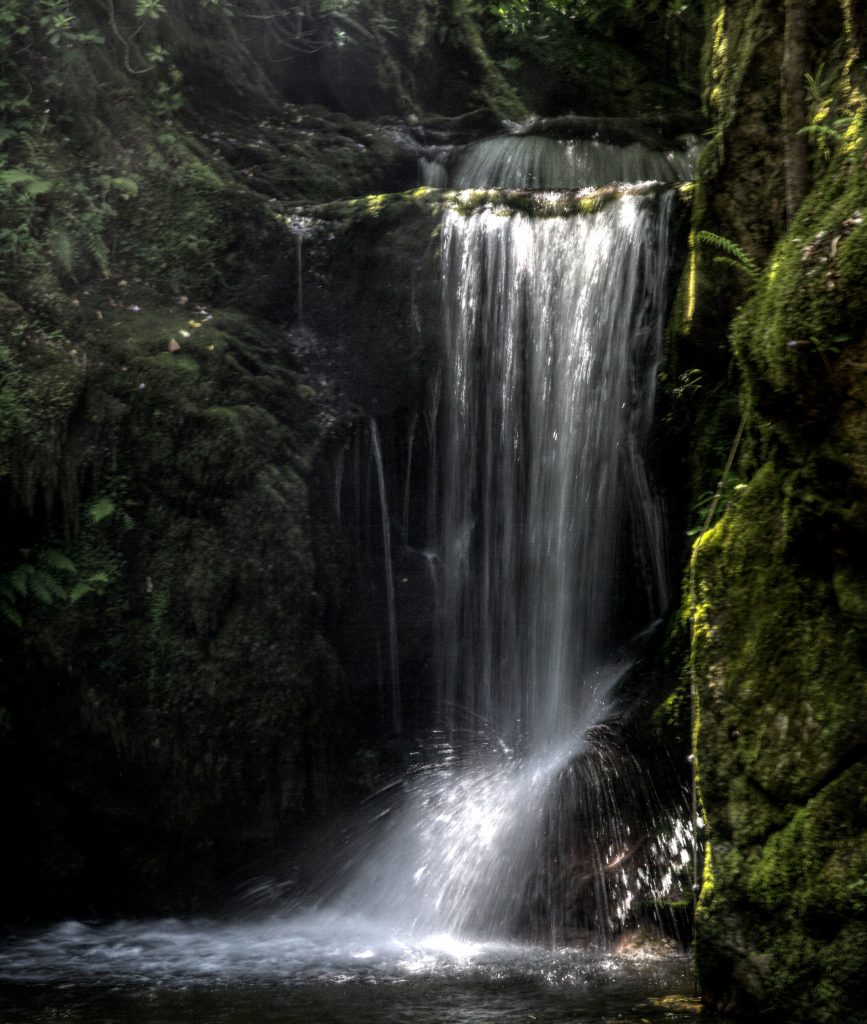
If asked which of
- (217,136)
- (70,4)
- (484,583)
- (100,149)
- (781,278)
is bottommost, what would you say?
(484,583)

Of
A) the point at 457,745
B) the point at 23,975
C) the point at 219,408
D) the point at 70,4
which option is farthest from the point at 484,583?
the point at 70,4

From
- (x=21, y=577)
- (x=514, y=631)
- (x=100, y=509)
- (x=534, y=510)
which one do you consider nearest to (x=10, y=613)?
(x=21, y=577)

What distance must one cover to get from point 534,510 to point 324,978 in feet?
11.2

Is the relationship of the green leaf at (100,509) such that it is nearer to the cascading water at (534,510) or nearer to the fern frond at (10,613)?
the fern frond at (10,613)

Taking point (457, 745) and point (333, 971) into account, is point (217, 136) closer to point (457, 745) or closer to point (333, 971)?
point (457, 745)

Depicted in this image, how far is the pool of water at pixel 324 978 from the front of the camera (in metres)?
4.22

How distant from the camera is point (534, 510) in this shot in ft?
23.6

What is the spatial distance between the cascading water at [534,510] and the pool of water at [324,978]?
739 millimetres

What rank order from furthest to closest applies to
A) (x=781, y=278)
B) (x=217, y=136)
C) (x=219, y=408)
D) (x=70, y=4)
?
(x=217, y=136) → (x=70, y=4) → (x=219, y=408) → (x=781, y=278)

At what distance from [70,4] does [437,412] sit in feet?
14.5

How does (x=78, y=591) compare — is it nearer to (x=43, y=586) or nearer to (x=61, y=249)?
(x=43, y=586)

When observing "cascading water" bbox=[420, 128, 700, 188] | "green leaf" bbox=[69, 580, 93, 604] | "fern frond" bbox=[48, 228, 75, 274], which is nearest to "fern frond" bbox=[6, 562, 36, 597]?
"green leaf" bbox=[69, 580, 93, 604]

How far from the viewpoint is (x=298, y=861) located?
656 centimetres

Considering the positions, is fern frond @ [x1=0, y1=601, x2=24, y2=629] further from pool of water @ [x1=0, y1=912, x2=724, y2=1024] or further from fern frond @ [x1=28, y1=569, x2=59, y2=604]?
pool of water @ [x1=0, y1=912, x2=724, y2=1024]
